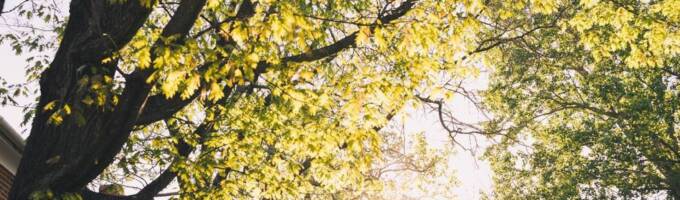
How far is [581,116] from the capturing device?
62.2 ft

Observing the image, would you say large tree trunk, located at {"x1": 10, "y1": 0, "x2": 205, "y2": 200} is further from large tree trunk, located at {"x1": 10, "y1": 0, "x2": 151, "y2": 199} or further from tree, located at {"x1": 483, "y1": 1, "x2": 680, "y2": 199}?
tree, located at {"x1": 483, "y1": 1, "x2": 680, "y2": 199}

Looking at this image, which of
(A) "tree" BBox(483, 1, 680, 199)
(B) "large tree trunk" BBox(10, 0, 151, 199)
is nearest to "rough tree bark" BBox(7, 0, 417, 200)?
(B) "large tree trunk" BBox(10, 0, 151, 199)

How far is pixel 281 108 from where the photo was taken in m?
10.1

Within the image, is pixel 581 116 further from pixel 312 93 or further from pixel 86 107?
pixel 86 107

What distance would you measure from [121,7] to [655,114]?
49.7ft

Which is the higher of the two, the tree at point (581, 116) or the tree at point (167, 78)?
the tree at point (581, 116)

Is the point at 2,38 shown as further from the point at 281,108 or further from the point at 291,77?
the point at 291,77

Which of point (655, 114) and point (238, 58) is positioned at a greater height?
point (655, 114)

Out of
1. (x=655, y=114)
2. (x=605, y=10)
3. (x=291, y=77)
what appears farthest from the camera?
(x=655, y=114)

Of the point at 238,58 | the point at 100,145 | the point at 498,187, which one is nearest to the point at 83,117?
the point at 100,145

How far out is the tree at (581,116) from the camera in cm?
1535

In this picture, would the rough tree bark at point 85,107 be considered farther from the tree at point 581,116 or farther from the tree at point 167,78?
the tree at point 581,116

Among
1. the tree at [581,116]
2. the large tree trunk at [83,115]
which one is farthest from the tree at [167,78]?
the tree at [581,116]

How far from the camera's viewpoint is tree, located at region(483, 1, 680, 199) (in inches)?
604
